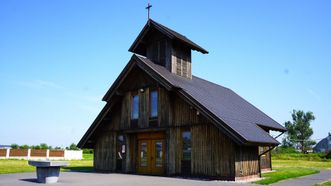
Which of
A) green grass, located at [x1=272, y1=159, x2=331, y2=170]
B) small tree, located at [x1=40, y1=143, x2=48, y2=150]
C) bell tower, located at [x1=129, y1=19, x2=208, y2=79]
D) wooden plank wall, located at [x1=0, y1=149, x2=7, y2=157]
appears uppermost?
bell tower, located at [x1=129, y1=19, x2=208, y2=79]

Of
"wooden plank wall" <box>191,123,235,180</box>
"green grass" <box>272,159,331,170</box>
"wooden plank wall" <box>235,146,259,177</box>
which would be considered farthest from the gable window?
"green grass" <box>272,159,331,170</box>

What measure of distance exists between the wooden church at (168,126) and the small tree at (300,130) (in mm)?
78865

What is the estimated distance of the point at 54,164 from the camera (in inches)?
572

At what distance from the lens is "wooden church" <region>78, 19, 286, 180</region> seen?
16406mm

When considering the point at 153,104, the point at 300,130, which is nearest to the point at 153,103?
the point at 153,104

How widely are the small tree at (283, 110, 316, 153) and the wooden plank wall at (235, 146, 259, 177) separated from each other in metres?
82.8

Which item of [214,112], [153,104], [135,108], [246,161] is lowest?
[246,161]

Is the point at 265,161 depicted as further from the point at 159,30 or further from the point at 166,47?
the point at 159,30

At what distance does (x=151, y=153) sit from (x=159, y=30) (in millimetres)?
7978

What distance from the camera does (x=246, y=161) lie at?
1695cm

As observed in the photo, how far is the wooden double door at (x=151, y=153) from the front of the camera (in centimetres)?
1914

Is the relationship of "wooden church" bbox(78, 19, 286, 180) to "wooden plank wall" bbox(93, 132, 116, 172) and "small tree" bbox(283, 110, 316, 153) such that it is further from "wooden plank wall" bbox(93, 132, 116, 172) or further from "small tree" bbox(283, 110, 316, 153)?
"small tree" bbox(283, 110, 316, 153)

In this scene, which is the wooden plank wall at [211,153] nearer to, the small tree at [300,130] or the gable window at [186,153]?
the gable window at [186,153]

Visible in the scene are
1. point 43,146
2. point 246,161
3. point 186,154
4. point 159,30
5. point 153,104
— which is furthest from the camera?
point 43,146
